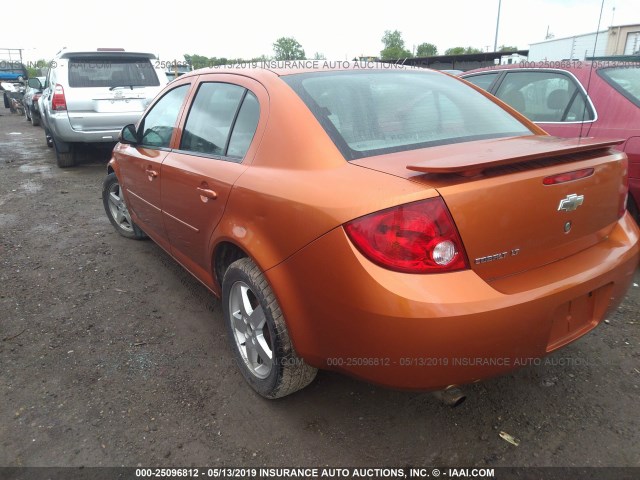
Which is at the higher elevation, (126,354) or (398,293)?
(398,293)

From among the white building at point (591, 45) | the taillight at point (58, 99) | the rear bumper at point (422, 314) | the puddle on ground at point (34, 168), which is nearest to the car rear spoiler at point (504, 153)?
the rear bumper at point (422, 314)

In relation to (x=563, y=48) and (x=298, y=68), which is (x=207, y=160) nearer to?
(x=298, y=68)

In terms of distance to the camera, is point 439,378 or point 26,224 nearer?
point 439,378

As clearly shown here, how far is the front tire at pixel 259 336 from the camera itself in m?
2.11

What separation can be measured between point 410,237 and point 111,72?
7818 mm

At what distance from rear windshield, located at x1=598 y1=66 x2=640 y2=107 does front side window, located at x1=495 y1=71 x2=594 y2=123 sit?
0.73 ft

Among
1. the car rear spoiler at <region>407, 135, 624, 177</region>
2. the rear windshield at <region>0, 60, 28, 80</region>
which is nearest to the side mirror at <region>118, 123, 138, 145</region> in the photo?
the car rear spoiler at <region>407, 135, 624, 177</region>

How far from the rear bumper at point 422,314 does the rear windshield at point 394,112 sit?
547mm

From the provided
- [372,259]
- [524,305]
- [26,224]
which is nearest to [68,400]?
[372,259]

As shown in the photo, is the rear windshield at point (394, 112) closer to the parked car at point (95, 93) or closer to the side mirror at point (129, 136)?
the side mirror at point (129, 136)

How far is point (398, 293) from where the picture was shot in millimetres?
1625

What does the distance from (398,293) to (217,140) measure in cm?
152

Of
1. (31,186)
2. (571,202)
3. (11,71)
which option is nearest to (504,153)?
(571,202)

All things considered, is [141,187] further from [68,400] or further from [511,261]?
[511,261]
